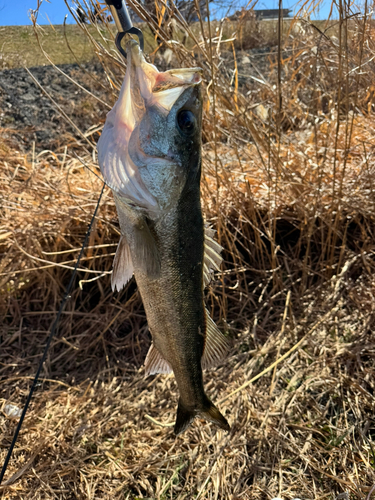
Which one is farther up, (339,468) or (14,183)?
(14,183)

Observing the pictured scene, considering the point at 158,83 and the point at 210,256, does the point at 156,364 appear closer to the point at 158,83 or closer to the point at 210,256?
the point at 210,256

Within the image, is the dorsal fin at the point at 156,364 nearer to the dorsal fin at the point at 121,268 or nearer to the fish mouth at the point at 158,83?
the dorsal fin at the point at 121,268

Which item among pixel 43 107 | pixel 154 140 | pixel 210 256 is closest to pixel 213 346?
pixel 210 256

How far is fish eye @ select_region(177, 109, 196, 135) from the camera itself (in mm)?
1062

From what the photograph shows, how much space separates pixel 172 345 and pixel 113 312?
79.7 inches

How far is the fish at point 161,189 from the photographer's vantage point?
1.04 metres

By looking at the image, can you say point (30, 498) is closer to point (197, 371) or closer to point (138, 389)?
point (138, 389)

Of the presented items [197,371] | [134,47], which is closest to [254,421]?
[197,371]

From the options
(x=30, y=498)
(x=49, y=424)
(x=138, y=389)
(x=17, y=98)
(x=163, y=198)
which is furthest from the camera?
(x=17, y=98)

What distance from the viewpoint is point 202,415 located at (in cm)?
147

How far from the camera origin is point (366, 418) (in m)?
2.34

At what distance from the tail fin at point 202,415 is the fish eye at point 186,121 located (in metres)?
1.02

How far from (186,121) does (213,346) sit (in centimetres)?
80

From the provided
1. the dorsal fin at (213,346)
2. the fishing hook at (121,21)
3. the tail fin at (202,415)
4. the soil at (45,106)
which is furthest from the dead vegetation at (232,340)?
the soil at (45,106)
